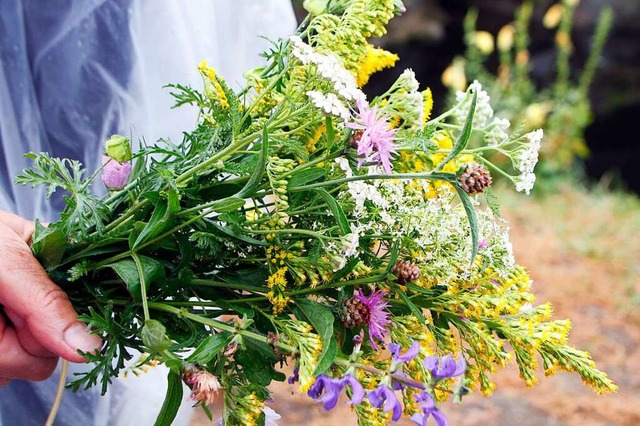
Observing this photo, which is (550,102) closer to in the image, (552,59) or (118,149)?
(552,59)

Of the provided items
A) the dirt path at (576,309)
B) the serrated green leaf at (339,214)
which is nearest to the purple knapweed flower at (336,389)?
the serrated green leaf at (339,214)

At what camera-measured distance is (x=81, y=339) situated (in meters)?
0.81

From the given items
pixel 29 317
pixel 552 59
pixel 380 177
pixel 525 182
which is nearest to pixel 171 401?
pixel 29 317

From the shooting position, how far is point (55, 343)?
0.81m

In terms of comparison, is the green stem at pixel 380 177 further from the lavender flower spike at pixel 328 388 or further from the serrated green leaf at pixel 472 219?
the lavender flower spike at pixel 328 388

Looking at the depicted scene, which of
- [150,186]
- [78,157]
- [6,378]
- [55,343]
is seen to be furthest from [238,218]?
[78,157]

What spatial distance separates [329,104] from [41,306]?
370mm

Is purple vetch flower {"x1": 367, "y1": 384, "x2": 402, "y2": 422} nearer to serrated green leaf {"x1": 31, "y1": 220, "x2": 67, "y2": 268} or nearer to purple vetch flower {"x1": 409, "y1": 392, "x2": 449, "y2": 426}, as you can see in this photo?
purple vetch flower {"x1": 409, "y1": 392, "x2": 449, "y2": 426}

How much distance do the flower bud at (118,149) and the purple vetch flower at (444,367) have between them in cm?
38

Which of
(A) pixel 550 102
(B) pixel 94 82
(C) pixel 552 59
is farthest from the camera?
(C) pixel 552 59

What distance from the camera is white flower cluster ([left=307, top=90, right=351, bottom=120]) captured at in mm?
690

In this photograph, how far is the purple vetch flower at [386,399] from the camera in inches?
25.9

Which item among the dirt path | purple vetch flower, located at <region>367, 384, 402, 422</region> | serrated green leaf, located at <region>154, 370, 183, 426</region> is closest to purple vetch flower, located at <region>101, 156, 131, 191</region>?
serrated green leaf, located at <region>154, 370, 183, 426</region>

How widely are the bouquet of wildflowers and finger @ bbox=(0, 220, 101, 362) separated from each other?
27mm
